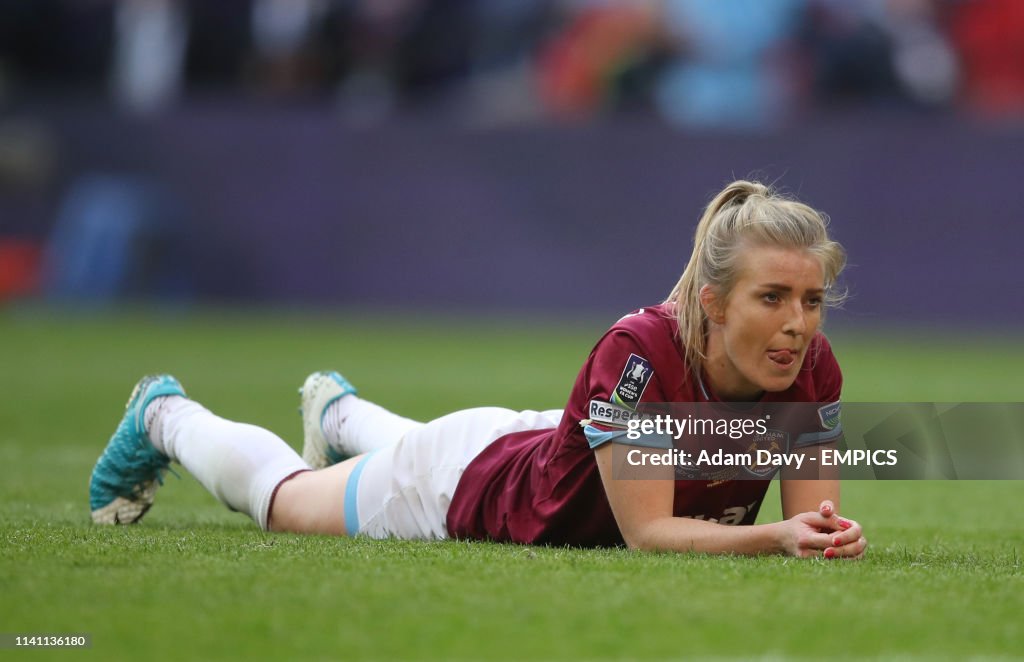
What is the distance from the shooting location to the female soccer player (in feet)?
13.0

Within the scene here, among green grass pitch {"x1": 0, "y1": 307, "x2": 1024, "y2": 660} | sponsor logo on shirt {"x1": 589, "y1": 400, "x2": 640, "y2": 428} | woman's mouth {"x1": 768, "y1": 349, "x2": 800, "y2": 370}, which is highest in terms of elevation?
woman's mouth {"x1": 768, "y1": 349, "x2": 800, "y2": 370}

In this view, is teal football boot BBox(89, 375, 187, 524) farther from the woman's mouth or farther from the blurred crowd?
the blurred crowd

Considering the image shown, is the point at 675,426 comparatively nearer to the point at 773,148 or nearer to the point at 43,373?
the point at 43,373

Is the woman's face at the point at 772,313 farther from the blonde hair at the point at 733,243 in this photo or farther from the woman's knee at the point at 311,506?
the woman's knee at the point at 311,506

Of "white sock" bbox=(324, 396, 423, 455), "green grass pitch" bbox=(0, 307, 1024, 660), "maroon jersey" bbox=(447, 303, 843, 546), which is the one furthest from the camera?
"white sock" bbox=(324, 396, 423, 455)

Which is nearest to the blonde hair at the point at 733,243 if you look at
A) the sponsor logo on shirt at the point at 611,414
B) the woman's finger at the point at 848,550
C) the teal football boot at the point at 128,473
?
the sponsor logo on shirt at the point at 611,414

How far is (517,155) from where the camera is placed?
15078 mm

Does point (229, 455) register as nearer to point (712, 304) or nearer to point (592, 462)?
point (592, 462)

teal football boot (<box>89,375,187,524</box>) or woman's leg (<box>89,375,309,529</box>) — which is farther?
teal football boot (<box>89,375,187,524</box>)

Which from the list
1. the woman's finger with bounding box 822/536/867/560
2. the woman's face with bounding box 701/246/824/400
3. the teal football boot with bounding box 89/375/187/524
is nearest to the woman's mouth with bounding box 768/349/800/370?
the woman's face with bounding box 701/246/824/400

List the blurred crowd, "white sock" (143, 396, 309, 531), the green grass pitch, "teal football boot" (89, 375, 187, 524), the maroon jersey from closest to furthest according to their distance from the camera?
the green grass pitch → the maroon jersey → "white sock" (143, 396, 309, 531) → "teal football boot" (89, 375, 187, 524) → the blurred crowd

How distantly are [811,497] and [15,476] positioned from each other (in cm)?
351

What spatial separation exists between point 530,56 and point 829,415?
41.2 feet

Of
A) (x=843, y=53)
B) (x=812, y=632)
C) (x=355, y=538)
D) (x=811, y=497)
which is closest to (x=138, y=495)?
(x=355, y=538)
